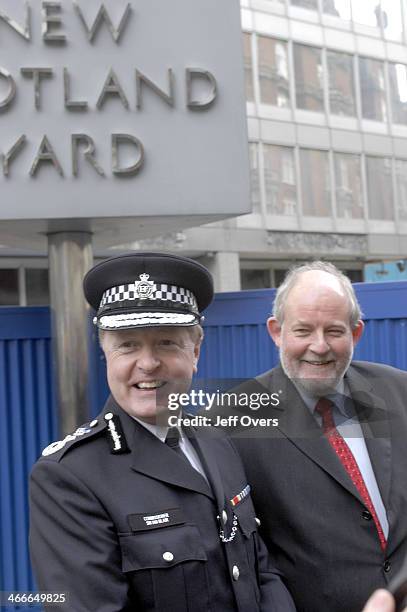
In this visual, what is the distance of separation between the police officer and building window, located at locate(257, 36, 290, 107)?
19.2 m

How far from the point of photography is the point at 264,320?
471 centimetres

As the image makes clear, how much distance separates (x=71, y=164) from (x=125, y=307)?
253 cm

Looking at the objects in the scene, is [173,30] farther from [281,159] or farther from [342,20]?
[342,20]

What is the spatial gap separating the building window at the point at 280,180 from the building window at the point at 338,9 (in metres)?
4.18

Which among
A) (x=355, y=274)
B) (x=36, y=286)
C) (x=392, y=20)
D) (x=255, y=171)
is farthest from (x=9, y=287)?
(x=392, y=20)

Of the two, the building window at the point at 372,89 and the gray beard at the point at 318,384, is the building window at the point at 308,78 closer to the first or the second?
the building window at the point at 372,89

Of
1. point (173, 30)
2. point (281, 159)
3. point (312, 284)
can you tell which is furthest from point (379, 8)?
point (312, 284)

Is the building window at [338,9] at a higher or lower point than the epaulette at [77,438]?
higher

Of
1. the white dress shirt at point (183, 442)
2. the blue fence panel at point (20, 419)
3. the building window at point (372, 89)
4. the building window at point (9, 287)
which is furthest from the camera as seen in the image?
the building window at point (372, 89)

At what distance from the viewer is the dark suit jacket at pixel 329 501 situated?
1850mm

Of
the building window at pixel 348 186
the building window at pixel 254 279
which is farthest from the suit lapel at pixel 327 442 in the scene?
the building window at pixel 348 186

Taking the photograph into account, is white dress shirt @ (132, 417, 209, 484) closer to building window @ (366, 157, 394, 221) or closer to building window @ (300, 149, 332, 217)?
building window @ (300, 149, 332, 217)

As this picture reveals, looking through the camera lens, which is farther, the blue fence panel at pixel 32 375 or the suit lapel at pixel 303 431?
the blue fence panel at pixel 32 375

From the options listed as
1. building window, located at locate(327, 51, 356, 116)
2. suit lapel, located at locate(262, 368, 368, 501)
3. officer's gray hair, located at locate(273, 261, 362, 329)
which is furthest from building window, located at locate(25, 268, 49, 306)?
suit lapel, located at locate(262, 368, 368, 501)
